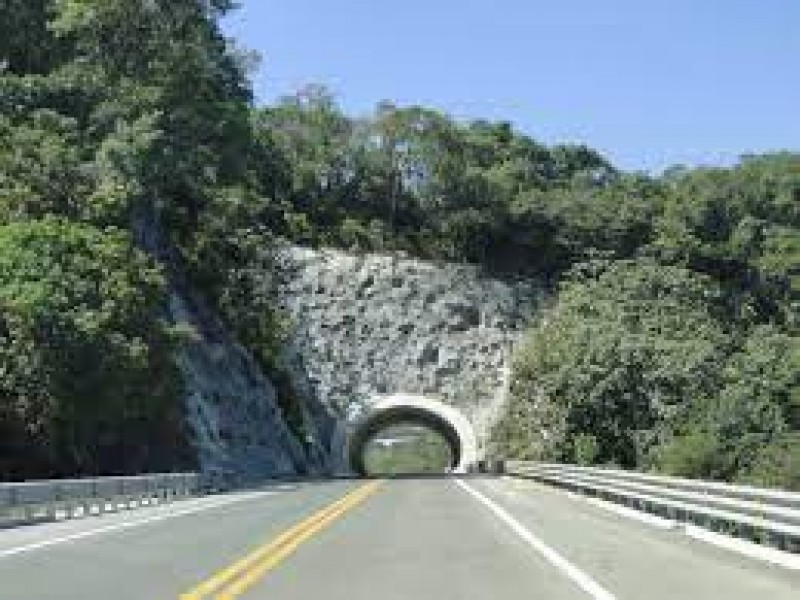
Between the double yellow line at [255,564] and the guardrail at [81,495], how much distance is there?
5664mm

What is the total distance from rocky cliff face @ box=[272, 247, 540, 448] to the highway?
2117 inches

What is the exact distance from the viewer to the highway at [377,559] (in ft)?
47.7

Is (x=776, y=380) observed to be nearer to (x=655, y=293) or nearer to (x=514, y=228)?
(x=655, y=293)

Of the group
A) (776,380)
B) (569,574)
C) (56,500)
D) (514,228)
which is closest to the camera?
(569,574)

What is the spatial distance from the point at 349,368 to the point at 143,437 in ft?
106

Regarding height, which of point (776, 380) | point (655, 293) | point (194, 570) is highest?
point (655, 293)

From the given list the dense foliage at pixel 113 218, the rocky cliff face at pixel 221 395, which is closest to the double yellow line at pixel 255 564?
the dense foliage at pixel 113 218

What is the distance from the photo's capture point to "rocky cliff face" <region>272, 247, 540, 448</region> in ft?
278

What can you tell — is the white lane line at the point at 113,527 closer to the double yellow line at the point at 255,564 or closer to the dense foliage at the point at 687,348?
the double yellow line at the point at 255,564

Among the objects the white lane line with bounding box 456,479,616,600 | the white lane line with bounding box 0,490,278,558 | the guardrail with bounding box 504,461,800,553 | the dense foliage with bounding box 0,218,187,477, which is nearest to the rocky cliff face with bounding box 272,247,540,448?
the dense foliage with bounding box 0,218,187,477

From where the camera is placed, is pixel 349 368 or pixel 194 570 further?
pixel 349 368

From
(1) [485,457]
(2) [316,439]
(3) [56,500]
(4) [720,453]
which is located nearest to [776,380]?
(4) [720,453]

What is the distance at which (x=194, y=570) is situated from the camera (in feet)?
54.9

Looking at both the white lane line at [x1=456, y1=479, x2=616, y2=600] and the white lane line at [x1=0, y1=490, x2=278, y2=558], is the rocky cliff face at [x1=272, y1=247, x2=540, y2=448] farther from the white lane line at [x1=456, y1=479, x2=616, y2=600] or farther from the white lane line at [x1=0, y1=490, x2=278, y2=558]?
the white lane line at [x1=456, y1=479, x2=616, y2=600]
